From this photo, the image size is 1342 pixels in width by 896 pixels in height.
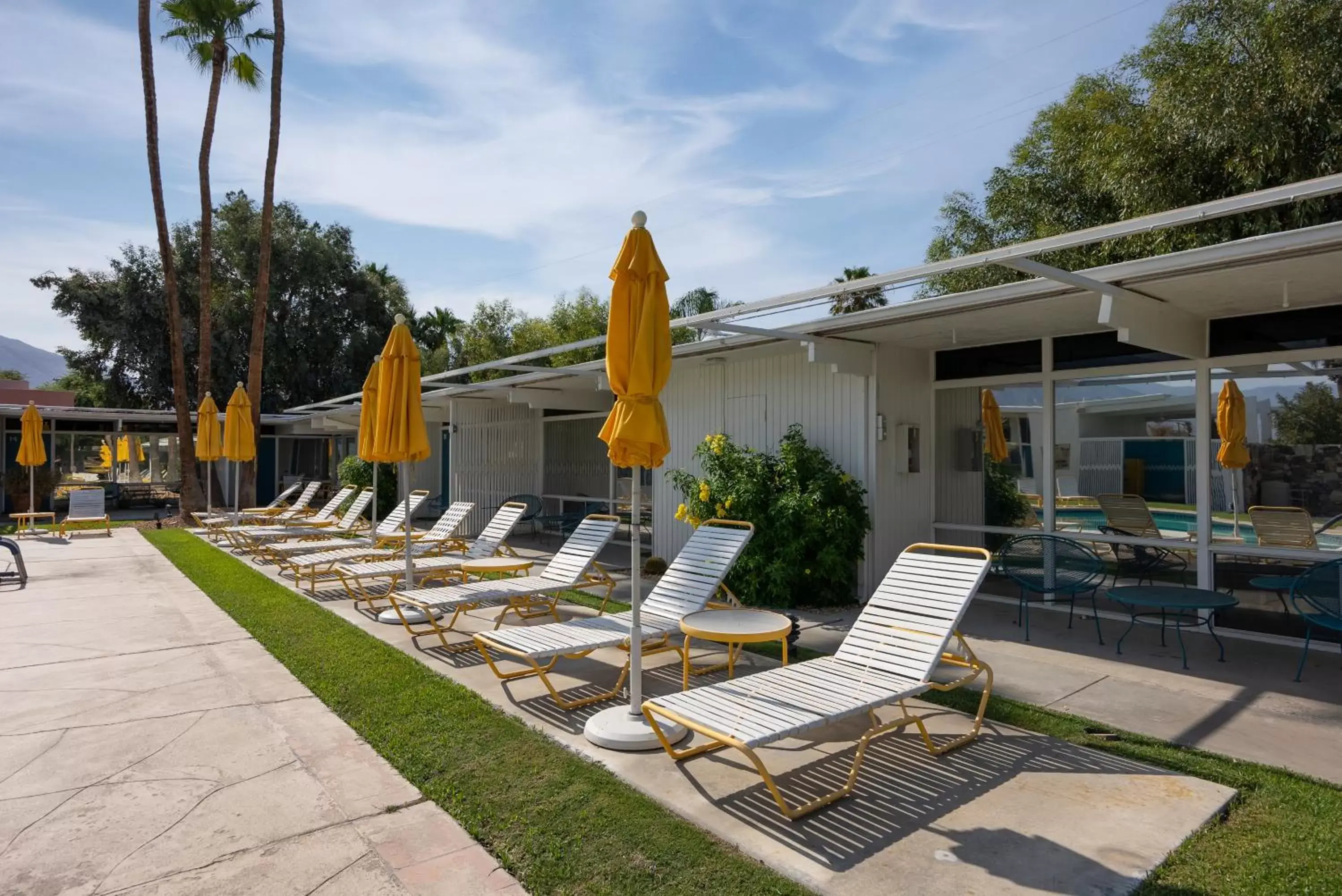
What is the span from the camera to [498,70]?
10.5m

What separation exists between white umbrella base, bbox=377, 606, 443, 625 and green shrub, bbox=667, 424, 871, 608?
2763 millimetres

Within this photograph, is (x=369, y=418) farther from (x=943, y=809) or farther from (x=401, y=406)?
(x=943, y=809)

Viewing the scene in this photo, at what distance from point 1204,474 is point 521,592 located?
581 centimetres

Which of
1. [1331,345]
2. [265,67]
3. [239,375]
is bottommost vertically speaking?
[1331,345]

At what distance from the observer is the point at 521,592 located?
21.7 feet

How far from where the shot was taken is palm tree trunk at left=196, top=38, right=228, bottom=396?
59.2 ft

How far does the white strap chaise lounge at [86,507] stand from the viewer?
1552cm

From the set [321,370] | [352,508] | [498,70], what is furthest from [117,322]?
[498,70]

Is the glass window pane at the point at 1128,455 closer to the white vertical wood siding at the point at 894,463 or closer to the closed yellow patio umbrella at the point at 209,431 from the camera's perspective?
the white vertical wood siding at the point at 894,463

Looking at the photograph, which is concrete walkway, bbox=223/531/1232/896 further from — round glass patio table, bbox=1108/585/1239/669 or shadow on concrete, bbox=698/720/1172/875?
round glass patio table, bbox=1108/585/1239/669

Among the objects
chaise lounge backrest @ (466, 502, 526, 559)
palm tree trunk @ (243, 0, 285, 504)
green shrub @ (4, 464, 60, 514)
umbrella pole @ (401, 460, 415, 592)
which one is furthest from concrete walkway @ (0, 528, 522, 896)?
green shrub @ (4, 464, 60, 514)

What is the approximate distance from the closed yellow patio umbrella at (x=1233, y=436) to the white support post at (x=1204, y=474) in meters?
0.08

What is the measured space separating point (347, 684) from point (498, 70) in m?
8.50

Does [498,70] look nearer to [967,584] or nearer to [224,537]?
[967,584]
